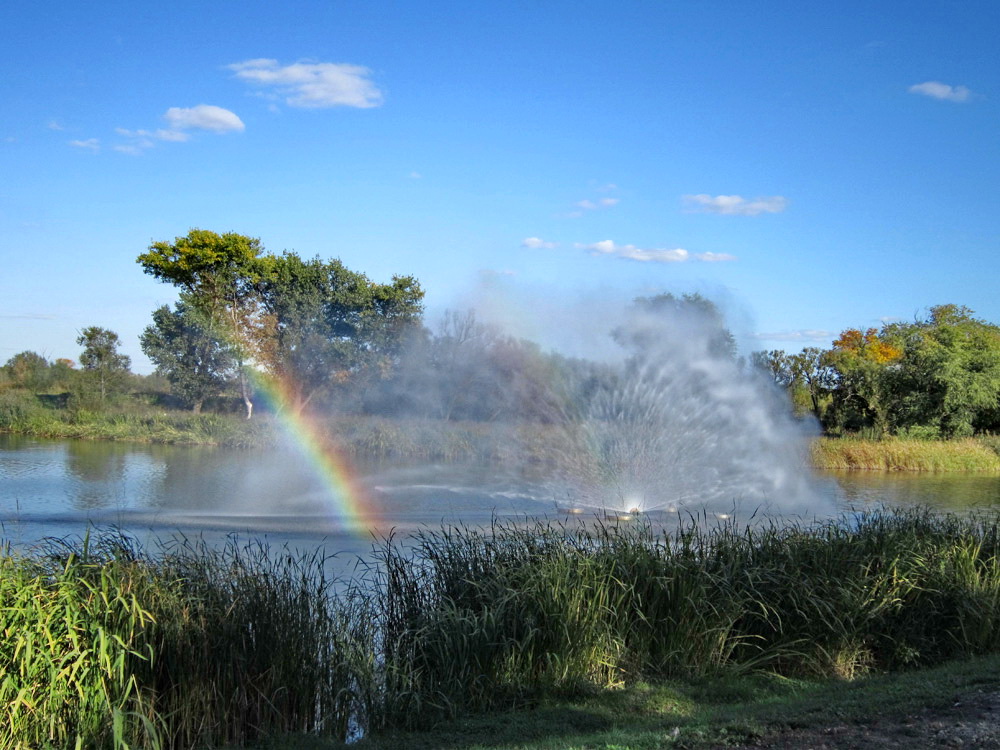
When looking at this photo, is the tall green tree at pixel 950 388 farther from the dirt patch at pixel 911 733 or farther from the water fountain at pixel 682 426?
the dirt patch at pixel 911 733

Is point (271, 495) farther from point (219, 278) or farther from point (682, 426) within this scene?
point (219, 278)

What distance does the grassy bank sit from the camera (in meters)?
31.5

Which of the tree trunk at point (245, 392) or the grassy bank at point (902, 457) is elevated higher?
the tree trunk at point (245, 392)

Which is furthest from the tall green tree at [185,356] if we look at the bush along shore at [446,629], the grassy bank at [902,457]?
the bush along shore at [446,629]

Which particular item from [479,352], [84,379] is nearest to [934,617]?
[479,352]

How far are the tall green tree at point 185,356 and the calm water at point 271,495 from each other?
10.6 meters

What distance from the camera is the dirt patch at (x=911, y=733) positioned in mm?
5281

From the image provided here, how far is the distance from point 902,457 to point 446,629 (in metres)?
29.1

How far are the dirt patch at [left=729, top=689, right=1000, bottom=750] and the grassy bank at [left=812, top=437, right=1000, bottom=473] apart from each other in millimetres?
26738

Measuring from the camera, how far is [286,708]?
6.57 metres

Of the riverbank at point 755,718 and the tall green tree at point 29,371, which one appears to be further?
A: the tall green tree at point 29,371

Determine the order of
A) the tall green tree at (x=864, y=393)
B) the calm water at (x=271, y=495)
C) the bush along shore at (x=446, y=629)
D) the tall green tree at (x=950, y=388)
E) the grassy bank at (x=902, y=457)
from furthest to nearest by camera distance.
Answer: the tall green tree at (x=864, y=393)
the tall green tree at (x=950, y=388)
the grassy bank at (x=902, y=457)
the calm water at (x=271, y=495)
the bush along shore at (x=446, y=629)

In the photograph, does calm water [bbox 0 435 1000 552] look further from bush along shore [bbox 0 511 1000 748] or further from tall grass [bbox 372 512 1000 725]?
bush along shore [bbox 0 511 1000 748]

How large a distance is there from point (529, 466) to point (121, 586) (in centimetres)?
2128
